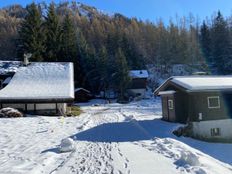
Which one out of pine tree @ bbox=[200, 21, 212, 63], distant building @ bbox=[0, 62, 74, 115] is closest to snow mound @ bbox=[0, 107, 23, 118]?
distant building @ bbox=[0, 62, 74, 115]

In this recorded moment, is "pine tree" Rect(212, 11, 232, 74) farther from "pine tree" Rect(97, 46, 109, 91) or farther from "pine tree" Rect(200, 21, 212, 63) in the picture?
"pine tree" Rect(97, 46, 109, 91)

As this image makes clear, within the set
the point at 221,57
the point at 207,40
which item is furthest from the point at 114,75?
the point at 207,40

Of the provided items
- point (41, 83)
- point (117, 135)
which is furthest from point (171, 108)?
point (41, 83)

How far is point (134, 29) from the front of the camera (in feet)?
358

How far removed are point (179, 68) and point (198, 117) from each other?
60087mm

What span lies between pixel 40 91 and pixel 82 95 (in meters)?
25.5

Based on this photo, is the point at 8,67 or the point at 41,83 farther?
the point at 8,67

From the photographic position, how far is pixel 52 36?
2371 inches

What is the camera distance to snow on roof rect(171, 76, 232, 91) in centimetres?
2136

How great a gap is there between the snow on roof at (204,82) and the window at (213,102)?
2.73 feet

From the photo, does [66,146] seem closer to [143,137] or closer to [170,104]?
[143,137]

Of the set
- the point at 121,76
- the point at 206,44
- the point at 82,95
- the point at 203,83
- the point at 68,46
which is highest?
the point at 206,44

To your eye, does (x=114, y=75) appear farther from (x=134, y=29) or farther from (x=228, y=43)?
(x=134, y=29)

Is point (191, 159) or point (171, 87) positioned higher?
point (171, 87)
